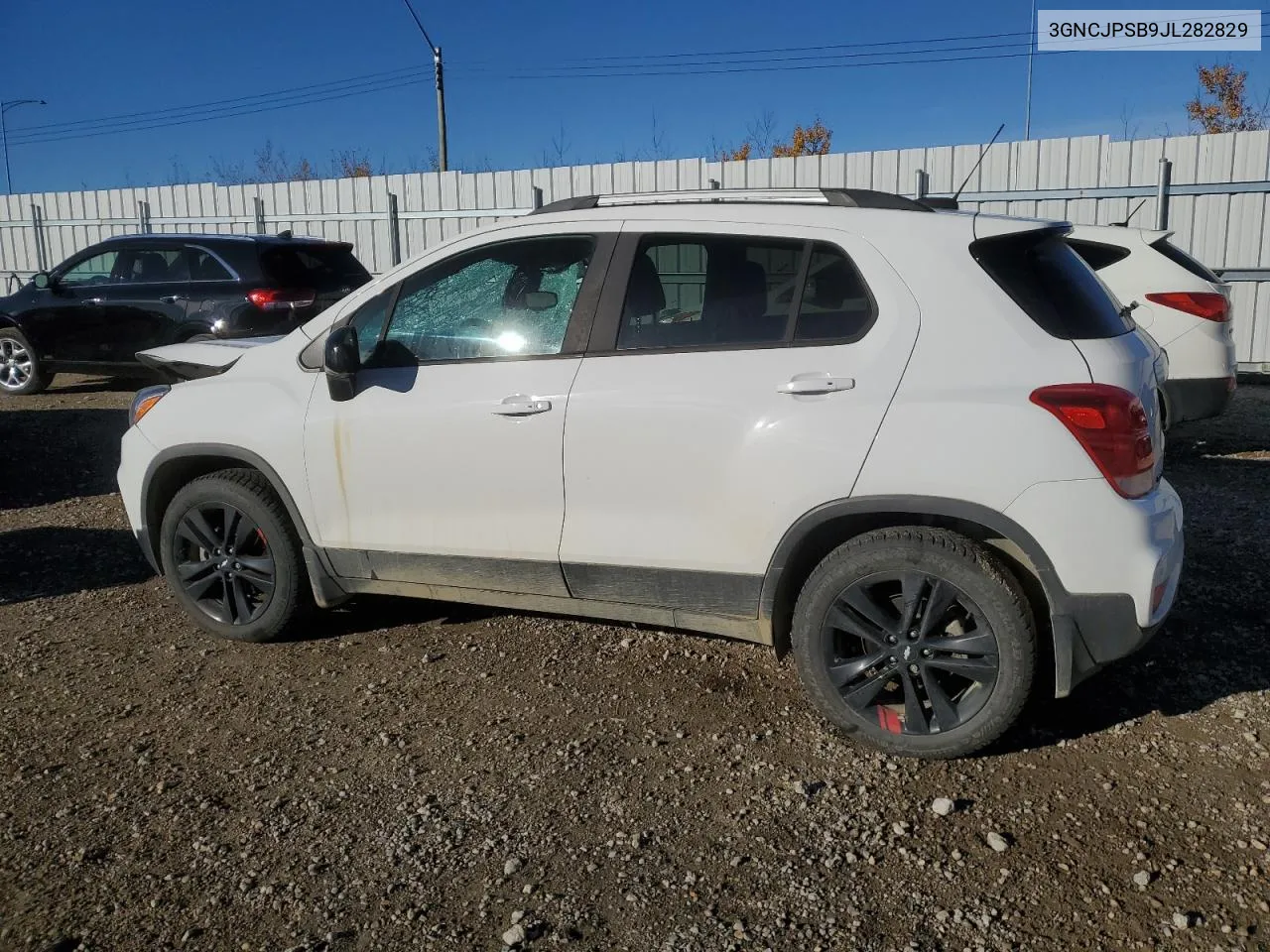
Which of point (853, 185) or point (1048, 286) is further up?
point (853, 185)

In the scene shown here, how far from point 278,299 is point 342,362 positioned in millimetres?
6527

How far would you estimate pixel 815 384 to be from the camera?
133 inches

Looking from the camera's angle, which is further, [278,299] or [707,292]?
[278,299]

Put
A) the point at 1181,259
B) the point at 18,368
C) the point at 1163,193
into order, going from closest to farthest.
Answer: the point at 1181,259 → the point at 18,368 → the point at 1163,193

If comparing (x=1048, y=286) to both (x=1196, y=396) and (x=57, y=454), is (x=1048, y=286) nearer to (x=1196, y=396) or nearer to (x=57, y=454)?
(x=1196, y=396)

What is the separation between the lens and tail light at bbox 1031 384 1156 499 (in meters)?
3.13

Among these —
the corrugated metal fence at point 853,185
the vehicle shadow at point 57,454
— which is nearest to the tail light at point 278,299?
the vehicle shadow at point 57,454

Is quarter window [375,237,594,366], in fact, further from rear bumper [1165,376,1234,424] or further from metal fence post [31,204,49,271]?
metal fence post [31,204,49,271]

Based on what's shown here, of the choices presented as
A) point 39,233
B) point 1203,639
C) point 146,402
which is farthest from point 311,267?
point 39,233

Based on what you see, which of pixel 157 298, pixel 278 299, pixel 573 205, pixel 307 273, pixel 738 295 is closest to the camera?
pixel 738 295

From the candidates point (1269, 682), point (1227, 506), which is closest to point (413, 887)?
point (1269, 682)

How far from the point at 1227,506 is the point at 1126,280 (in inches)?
75.0

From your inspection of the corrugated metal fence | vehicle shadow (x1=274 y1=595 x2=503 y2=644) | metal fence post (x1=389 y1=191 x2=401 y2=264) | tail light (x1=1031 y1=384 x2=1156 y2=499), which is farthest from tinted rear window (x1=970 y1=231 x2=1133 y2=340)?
metal fence post (x1=389 y1=191 x2=401 y2=264)

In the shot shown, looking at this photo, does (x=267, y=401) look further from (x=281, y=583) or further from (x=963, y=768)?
(x=963, y=768)
